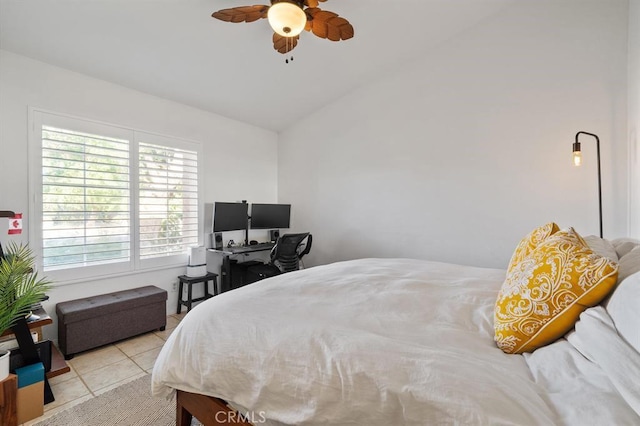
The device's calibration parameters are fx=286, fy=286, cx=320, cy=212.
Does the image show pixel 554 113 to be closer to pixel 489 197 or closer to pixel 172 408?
pixel 489 197

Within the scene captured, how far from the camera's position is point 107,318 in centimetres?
253

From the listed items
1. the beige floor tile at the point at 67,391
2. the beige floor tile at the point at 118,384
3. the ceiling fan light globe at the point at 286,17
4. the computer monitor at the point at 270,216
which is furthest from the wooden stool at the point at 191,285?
the ceiling fan light globe at the point at 286,17

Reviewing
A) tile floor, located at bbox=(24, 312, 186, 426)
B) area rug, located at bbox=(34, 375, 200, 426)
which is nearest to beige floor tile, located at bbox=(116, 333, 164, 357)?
tile floor, located at bbox=(24, 312, 186, 426)

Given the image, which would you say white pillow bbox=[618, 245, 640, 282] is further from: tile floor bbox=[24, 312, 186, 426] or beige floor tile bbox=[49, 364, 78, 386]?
beige floor tile bbox=[49, 364, 78, 386]

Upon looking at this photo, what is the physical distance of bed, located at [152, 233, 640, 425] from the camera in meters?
0.66

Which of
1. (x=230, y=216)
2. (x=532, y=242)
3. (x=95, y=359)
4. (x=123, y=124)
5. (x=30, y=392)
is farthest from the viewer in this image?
(x=230, y=216)

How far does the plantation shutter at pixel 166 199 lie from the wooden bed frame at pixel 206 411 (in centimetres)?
226

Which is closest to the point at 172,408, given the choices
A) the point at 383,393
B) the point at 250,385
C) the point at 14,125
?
the point at 250,385

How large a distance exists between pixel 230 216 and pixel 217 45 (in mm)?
1938

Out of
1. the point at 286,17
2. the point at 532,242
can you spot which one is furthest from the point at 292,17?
the point at 532,242

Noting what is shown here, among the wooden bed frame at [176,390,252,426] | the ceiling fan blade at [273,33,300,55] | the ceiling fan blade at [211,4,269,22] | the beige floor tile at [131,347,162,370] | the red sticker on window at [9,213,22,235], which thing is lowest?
the beige floor tile at [131,347,162,370]

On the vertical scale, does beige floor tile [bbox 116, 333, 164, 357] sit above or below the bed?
below

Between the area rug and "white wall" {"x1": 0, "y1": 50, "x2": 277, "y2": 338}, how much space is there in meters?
1.17

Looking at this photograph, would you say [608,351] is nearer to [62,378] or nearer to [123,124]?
[62,378]
